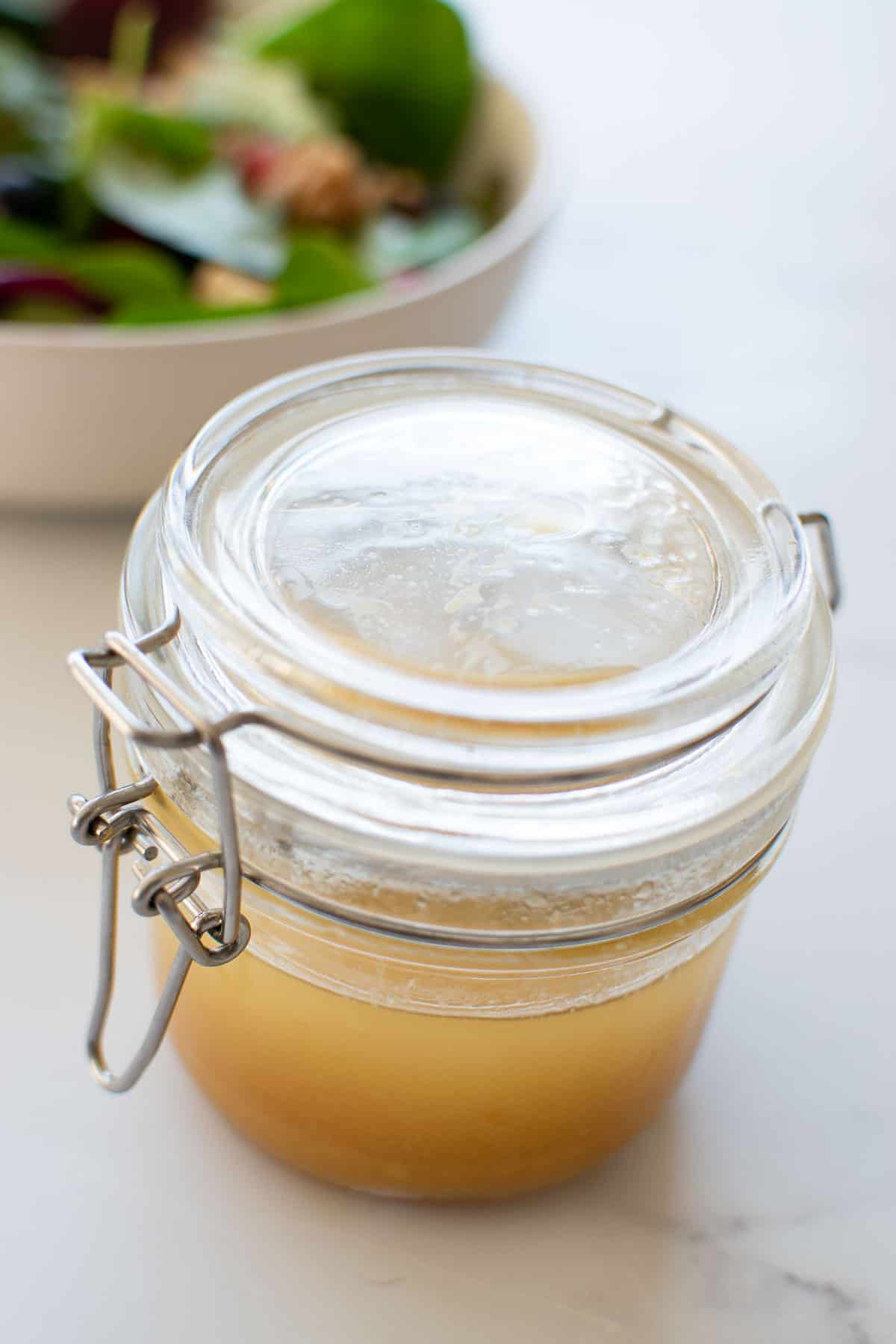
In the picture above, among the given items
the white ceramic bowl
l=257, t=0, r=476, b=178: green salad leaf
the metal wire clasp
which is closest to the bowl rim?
the white ceramic bowl

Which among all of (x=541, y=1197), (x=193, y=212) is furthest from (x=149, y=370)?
(x=541, y=1197)

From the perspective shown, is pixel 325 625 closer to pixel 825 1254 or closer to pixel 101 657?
pixel 101 657

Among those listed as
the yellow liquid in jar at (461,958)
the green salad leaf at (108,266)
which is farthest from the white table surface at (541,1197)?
the green salad leaf at (108,266)

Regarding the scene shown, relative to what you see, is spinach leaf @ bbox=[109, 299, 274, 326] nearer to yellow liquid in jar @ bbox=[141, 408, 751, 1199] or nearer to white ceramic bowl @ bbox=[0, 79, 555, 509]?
white ceramic bowl @ bbox=[0, 79, 555, 509]

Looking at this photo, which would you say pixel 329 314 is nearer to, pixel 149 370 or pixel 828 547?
pixel 149 370

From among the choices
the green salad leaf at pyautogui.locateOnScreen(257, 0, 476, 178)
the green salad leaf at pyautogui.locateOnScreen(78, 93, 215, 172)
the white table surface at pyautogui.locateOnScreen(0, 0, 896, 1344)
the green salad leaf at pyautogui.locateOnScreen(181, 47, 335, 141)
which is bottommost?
the white table surface at pyautogui.locateOnScreen(0, 0, 896, 1344)

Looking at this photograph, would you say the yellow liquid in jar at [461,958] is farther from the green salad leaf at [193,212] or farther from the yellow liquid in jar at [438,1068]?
the green salad leaf at [193,212]

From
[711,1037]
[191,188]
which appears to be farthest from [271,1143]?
[191,188]
